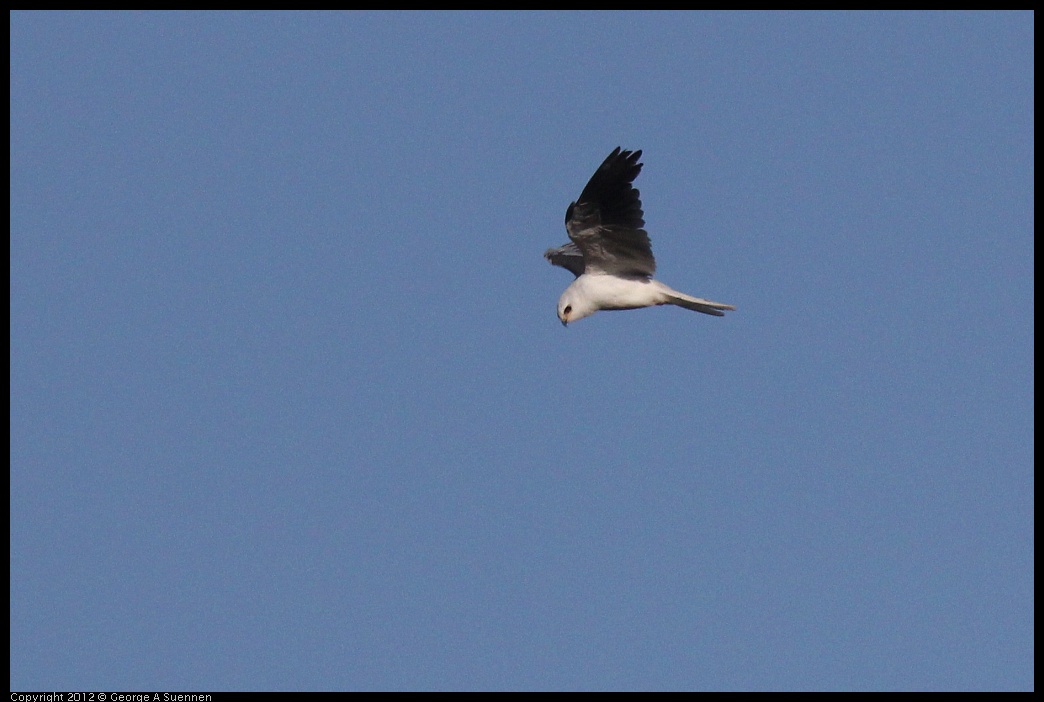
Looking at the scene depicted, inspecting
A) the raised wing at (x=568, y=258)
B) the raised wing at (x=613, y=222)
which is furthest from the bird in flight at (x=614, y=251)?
the raised wing at (x=568, y=258)

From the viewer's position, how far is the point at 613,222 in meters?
13.2

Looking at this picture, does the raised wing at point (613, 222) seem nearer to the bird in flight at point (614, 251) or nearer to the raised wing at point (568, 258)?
the bird in flight at point (614, 251)

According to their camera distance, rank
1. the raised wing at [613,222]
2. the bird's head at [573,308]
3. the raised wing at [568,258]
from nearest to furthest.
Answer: the raised wing at [613,222] → the bird's head at [573,308] → the raised wing at [568,258]

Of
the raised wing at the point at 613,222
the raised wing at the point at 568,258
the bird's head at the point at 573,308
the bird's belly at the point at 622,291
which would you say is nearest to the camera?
the raised wing at the point at 613,222

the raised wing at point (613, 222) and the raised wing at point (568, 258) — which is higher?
the raised wing at point (568, 258)

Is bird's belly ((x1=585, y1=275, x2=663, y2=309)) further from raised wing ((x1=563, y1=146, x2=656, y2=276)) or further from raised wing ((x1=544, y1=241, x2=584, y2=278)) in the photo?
raised wing ((x1=544, y1=241, x2=584, y2=278))

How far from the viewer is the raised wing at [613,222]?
12789 mm

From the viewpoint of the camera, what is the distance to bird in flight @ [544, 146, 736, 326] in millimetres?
12898

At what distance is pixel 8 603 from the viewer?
46.9 ft

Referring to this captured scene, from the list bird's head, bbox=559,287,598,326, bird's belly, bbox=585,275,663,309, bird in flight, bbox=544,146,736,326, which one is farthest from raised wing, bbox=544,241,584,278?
bird's belly, bbox=585,275,663,309


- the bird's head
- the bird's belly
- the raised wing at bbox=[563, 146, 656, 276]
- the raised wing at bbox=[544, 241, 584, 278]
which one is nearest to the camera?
the raised wing at bbox=[563, 146, 656, 276]
